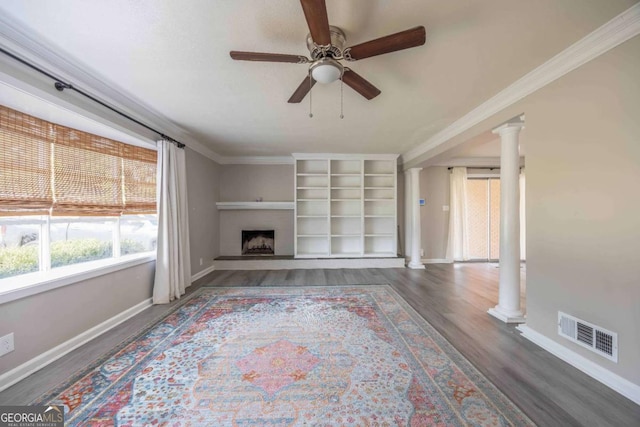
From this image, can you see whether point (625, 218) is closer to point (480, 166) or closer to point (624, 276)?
point (624, 276)

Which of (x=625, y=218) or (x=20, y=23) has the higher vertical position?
(x=20, y=23)

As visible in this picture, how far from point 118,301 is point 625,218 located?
15.0 feet

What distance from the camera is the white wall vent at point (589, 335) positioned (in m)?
1.59

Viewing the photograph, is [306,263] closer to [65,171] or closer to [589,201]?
[65,171]

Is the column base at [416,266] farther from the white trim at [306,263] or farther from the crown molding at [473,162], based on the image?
the crown molding at [473,162]

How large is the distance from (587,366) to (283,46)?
132 inches

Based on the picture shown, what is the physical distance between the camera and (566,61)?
6.01 feet

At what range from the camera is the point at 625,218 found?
1541 mm

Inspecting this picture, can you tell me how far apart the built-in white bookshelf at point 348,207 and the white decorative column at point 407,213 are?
0.34 m

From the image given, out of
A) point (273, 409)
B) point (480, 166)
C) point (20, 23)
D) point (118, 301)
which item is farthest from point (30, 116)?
point (480, 166)

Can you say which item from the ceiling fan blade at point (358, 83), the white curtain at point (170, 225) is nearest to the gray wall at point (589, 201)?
the ceiling fan blade at point (358, 83)

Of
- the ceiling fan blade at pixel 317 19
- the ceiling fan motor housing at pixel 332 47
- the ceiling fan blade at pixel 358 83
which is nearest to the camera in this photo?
the ceiling fan blade at pixel 317 19

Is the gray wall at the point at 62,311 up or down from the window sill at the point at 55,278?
down

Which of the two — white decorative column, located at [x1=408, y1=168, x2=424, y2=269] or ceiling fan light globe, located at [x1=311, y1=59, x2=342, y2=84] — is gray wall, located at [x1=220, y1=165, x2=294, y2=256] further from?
ceiling fan light globe, located at [x1=311, y1=59, x2=342, y2=84]
